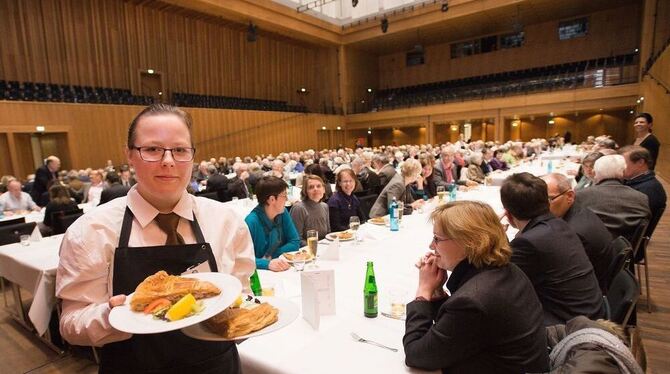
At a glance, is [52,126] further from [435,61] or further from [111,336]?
[435,61]

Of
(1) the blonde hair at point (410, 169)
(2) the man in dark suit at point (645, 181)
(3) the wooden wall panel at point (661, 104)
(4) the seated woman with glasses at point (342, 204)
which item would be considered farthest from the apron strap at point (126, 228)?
(3) the wooden wall panel at point (661, 104)

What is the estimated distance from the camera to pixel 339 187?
430 centimetres

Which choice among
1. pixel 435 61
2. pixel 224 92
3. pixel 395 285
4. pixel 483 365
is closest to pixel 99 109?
Result: pixel 224 92

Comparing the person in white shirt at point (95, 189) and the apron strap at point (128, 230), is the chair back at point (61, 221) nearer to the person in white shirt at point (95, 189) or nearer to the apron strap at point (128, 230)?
the person in white shirt at point (95, 189)

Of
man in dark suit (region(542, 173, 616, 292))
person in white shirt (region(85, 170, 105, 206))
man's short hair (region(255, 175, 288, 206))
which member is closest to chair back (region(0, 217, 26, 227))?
person in white shirt (region(85, 170, 105, 206))

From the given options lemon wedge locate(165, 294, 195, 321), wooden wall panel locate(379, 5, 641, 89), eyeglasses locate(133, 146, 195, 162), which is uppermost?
wooden wall panel locate(379, 5, 641, 89)

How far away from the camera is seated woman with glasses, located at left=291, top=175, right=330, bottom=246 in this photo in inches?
143

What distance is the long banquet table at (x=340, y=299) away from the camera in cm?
139

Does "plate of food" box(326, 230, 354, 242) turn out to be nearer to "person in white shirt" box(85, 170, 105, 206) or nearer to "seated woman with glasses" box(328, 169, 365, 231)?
"seated woman with glasses" box(328, 169, 365, 231)

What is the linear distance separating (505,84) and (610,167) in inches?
704

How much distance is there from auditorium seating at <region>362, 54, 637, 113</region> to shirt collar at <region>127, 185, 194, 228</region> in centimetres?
1826

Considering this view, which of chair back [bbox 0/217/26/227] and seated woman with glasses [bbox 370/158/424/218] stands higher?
seated woman with glasses [bbox 370/158/424/218]

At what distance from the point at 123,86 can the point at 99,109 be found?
3.49m

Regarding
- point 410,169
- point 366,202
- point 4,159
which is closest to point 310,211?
point 366,202
